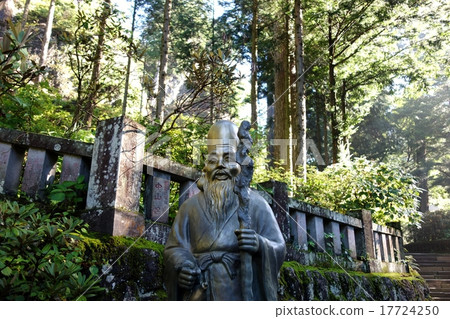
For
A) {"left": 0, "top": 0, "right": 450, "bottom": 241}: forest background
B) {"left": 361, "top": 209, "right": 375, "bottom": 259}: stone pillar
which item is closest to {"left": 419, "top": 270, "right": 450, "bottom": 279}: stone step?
{"left": 0, "top": 0, "right": 450, "bottom": 241}: forest background

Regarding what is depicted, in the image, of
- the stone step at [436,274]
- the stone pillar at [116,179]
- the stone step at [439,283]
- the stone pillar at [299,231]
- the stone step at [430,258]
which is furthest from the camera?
the stone step at [430,258]

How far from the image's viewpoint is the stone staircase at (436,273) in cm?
1080

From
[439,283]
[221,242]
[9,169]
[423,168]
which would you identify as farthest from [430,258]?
[423,168]

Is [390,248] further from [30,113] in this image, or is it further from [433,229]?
[433,229]

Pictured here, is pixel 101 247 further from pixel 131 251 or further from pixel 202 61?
pixel 202 61

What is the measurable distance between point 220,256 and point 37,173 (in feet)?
7.36

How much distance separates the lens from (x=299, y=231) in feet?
17.2

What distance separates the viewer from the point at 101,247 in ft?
10.4

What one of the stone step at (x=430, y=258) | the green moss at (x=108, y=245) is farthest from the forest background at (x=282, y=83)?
the stone step at (x=430, y=258)

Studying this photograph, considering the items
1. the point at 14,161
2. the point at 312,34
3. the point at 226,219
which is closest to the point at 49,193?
the point at 14,161

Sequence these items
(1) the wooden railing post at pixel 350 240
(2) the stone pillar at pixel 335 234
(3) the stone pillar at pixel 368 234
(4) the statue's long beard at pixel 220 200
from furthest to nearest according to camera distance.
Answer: (3) the stone pillar at pixel 368 234, (1) the wooden railing post at pixel 350 240, (2) the stone pillar at pixel 335 234, (4) the statue's long beard at pixel 220 200

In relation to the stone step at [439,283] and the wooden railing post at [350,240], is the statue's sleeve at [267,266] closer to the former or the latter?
the wooden railing post at [350,240]

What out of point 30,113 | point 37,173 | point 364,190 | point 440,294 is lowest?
point 440,294

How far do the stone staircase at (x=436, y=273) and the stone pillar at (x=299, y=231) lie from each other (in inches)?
291
